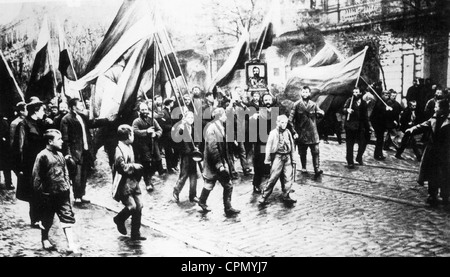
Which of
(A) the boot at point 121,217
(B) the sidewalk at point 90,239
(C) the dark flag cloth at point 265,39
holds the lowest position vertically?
(B) the sidewalk at point 90,239

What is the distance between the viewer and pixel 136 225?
540 cm

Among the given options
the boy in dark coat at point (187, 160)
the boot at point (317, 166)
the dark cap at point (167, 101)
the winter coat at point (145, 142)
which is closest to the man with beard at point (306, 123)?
the boot at point (317, 166)

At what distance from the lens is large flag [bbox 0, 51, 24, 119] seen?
20.7 feet

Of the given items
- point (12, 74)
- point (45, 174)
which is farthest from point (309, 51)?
point (12, 74)

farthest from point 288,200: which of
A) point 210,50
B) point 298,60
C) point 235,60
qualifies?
point 210,50

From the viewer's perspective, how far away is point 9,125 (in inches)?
247

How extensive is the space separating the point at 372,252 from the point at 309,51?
8.35ft

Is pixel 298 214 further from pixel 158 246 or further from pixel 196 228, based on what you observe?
pixel 158 246

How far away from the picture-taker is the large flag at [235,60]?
5.80 meters

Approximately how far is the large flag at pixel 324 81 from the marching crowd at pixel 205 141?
0.32 ft

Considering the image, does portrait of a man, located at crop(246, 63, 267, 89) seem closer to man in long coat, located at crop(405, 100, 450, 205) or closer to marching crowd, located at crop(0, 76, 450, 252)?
marching crowd, located at crop(0, 76, 450, 252)

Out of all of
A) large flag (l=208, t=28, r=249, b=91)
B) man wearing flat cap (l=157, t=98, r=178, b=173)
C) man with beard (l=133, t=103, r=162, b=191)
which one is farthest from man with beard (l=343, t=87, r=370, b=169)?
man with beard (l=133, t=103, r=162, b=191)

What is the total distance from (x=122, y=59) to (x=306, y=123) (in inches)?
100

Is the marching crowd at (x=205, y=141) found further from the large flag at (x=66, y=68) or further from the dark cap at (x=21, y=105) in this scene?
the large flag at (x=66, y=68)
